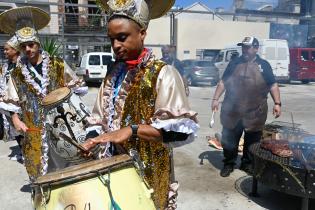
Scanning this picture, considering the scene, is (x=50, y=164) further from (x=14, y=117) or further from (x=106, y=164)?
(x=106, y=164)

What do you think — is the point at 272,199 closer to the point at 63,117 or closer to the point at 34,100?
the point at 63,117

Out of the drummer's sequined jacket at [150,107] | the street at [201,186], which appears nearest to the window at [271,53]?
the street at [201,186]

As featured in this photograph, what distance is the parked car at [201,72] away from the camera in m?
17.3

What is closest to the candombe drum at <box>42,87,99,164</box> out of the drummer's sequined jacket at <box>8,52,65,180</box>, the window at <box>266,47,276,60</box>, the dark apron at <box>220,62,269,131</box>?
the drummer's sequined jacket at <box>8,52,65,180</box>

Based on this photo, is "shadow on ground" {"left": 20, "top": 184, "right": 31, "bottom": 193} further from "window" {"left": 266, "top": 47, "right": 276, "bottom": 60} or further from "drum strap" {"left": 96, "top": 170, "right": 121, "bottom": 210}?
"window" {"left": 266, "top": 47, "right": 276, "bottom": 60}

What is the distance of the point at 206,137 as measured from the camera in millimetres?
6711

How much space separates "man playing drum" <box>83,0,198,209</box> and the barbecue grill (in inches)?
66.0

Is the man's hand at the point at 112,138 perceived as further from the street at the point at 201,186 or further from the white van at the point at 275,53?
the white van at the point at 275,53

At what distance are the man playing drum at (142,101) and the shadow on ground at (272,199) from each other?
2.11 meters

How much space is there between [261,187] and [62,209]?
333 cm

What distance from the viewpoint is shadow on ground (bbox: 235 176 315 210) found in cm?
387

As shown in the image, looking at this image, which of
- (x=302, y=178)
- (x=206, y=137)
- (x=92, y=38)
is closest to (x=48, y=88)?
(x=302, y=178)

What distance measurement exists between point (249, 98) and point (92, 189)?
136 inches

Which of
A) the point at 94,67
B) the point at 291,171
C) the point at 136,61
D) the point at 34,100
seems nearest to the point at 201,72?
the point at 94,67
